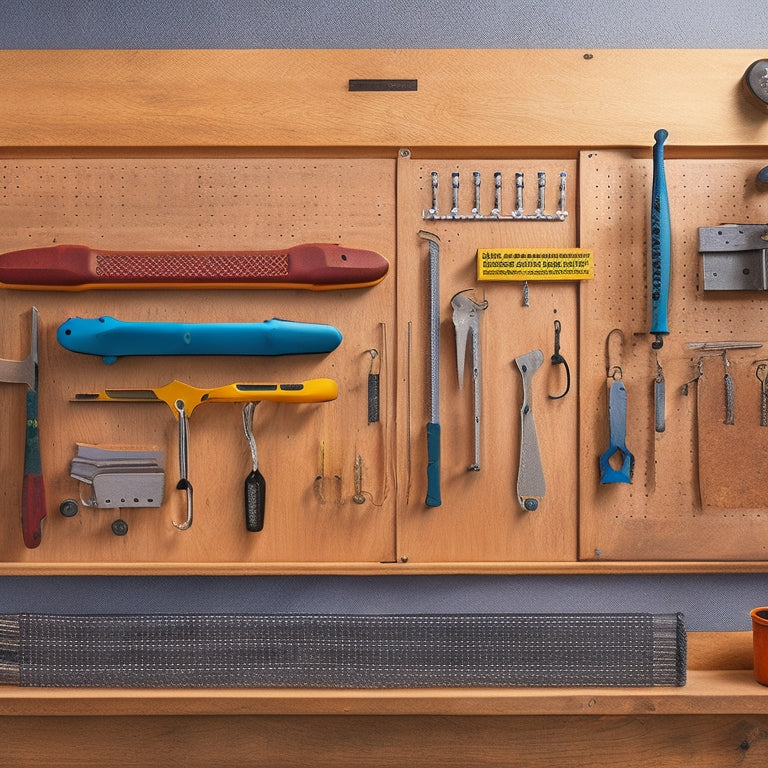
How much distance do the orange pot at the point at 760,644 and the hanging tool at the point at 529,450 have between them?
1.71 ft

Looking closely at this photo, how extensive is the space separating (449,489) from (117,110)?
3.66ft

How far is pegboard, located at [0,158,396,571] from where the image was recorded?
1.60 meters

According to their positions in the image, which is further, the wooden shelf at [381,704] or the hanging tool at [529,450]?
the hanging tool at [529,450]

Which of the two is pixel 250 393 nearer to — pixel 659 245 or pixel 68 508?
pixel 68 508

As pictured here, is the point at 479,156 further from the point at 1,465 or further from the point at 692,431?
the point at 1,465

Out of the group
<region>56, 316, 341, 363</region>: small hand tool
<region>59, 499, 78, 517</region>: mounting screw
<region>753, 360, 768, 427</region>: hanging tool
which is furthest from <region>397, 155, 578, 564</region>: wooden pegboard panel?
<region>59, 499, 78, 517</region>: mounting screw

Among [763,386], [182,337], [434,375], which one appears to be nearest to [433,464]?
[434,375]

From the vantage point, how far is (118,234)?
1.60m

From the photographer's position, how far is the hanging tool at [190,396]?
5.06 ft

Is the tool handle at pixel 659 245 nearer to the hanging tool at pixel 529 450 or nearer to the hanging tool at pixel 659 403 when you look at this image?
the hanging tool at pixel 659 403

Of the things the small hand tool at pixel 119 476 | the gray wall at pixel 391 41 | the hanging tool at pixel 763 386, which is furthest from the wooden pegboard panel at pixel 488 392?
the small hand tool at pixel 119 476

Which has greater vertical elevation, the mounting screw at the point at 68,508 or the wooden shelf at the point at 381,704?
the mounting screw at the point at 68,508

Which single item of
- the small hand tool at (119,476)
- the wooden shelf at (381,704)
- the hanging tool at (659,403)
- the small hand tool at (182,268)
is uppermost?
the small hand tool at (182,268)

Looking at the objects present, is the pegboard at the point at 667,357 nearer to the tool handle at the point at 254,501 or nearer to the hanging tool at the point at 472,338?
the hanging tool at the point at 472,338
